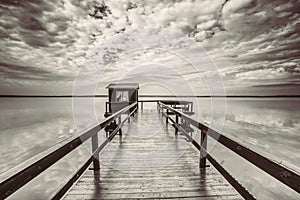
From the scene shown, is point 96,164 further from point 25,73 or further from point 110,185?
point 25,73

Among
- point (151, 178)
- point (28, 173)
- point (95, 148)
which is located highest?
point (28, 173)

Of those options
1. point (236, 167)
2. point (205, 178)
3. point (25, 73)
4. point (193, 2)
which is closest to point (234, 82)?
point (236, 167)

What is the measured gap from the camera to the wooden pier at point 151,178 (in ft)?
8.39

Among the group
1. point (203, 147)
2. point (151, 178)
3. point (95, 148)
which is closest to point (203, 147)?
point (203, 147)

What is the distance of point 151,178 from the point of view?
3.07m

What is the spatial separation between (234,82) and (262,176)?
37506 mm

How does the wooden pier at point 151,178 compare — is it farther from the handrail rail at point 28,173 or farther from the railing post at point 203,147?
the handrail rail at point 28,173

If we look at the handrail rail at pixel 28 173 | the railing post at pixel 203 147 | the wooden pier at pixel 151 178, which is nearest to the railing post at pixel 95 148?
the wooden pier at pixel 151 178

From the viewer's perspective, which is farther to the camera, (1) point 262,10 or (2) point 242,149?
(1) point 262,10

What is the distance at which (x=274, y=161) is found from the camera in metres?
1.22

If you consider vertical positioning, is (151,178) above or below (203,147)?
below

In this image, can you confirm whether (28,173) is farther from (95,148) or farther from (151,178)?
(151,178)

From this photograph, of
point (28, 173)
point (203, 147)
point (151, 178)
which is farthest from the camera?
point (203, 147)

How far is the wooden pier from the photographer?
2.56 metres
